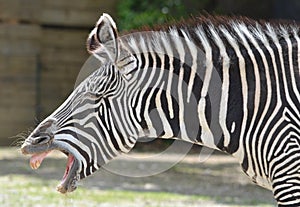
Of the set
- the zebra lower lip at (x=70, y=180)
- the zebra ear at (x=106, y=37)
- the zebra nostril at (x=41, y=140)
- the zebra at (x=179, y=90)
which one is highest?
the zebra ear at (x=106, y=37)

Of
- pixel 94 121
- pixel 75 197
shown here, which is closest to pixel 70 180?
pixel 94 121

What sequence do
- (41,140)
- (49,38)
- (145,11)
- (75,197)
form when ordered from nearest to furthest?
(41,140), (75,197), (145,11), (49,38)

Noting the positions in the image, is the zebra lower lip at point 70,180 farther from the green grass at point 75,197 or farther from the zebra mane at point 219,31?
the green grass at point 75,197

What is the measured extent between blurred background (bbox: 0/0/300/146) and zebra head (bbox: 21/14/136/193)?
37.8 ft

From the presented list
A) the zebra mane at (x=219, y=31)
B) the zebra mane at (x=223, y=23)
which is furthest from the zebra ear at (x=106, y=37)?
the zebra mane at (x=223, y=23)

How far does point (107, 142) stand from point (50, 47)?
1331 cm

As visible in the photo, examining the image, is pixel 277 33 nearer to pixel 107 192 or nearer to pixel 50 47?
pixel 107 192

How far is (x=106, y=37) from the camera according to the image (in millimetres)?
4645

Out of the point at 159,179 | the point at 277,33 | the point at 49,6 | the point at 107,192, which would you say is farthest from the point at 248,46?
the point at 49,6

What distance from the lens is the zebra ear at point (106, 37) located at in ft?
15.1

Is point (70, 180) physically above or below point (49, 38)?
below

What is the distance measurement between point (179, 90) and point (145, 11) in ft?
40.1

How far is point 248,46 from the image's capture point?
4.76m

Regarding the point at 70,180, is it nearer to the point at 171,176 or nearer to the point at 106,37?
the point at 106,37
